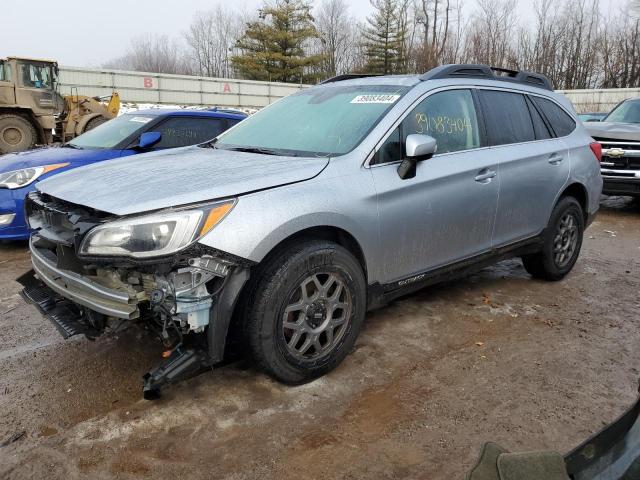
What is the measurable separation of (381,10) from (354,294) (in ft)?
151

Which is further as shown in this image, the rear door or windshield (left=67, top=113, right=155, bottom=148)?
windshield (left=67, top=113, right=155, bottom=148)

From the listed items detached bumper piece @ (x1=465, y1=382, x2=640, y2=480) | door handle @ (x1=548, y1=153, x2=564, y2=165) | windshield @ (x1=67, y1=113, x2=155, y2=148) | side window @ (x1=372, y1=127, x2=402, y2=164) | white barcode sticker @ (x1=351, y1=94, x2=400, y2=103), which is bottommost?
detached bumper piece @ (x1=465, y1=382, x2=640, y2=480)

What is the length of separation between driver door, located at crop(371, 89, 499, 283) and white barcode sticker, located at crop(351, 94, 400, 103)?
166mm

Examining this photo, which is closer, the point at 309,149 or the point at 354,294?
the point at 354,294

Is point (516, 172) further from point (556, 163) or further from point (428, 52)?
point (428, 52)

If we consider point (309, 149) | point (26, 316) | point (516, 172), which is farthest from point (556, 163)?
point (26, 316)

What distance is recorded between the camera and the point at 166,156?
3.60 metres

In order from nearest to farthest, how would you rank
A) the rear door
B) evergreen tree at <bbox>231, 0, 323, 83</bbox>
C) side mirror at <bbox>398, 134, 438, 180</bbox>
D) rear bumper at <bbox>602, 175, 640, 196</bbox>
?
side mirror at <bbox>398, 134, 438, 180</bbox>, the rear door, rear bumper at <bbox>602, 175, 640, 196</bbox>, evergreen tree at <bbox>231, 0, 323, 83</bbox>

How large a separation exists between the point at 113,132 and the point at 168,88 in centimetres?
2664

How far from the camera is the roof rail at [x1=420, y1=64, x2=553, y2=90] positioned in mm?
3789

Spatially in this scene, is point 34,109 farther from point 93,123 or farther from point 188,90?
point 188,90

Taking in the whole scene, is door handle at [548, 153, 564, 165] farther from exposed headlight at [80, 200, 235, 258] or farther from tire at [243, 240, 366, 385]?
exposed headlight at [80, 200, 235, 258]

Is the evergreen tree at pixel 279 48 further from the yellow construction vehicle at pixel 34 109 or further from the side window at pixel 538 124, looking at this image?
the side window at pixel 538 124

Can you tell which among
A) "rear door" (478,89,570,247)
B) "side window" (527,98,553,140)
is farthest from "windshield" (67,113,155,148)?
"side window" (527,98,553,140)
